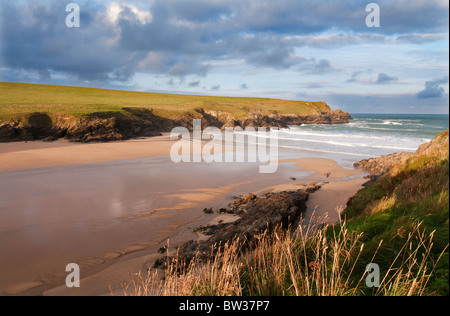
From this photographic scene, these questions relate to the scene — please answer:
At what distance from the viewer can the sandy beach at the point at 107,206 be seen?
6270 millimetres

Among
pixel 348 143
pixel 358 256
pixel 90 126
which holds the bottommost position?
pixel 358 256

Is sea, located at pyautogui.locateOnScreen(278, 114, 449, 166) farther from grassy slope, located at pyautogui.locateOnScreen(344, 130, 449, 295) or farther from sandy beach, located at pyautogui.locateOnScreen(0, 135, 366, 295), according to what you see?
grassy slope, located at pyautogui.locateOnScreen(344, 130, 449, 295)

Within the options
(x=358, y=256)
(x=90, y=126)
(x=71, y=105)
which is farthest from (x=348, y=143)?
(x=71, y=105)

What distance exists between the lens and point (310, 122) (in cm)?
8656

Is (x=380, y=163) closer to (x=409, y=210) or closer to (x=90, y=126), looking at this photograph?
(x=409, y=210)

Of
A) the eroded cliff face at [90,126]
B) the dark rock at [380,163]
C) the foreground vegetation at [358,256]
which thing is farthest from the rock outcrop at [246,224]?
the eroded cliff face at [90,126]

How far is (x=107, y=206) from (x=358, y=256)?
9.16m

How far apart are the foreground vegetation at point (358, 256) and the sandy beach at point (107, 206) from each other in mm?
1631

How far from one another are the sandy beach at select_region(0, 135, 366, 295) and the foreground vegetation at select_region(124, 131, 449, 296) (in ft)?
5.35

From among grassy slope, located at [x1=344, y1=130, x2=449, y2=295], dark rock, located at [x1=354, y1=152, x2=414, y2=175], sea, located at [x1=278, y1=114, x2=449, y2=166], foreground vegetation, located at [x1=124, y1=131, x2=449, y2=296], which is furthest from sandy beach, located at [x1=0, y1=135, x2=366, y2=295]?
sea, located at [x1=278, y1=114, x2=449, y2=166]

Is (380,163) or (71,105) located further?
(71,105)

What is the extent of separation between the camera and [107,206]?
1022cm
